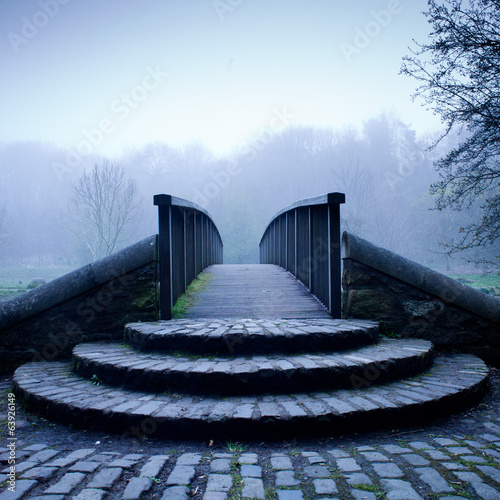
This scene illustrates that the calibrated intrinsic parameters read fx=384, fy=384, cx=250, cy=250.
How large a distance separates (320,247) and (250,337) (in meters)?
1.91

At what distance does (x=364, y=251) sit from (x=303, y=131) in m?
37.9

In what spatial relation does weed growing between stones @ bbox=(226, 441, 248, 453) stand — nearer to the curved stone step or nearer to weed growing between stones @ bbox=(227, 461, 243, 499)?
the curved stone step

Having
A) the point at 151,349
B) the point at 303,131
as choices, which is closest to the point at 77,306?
the point at 151,349

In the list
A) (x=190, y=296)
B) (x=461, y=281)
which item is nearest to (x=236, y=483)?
(x=190, y=296)

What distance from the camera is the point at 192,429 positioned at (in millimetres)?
2363

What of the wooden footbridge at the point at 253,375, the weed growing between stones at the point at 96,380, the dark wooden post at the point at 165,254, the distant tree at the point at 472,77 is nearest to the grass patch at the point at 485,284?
the distant tree at the point at 472,77

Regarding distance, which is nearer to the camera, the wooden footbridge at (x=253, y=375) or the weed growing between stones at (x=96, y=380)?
the wooden footbridge at (x=253, y=375)

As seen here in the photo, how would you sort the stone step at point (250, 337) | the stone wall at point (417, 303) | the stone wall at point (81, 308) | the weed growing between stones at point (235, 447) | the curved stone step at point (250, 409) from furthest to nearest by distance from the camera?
the stone wall at point (417, 303), the stone wall at point (81, 308), the stone step at point (250, 337), the curved stone step at point (250, 409), the weed growing between stones at point (235, 447)

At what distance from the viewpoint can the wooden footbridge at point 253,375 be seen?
242cm

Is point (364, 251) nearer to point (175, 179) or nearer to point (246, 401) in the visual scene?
point (246, 401)

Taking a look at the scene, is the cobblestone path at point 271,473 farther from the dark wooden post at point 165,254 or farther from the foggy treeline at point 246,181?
the foggy treeline at point 246,181

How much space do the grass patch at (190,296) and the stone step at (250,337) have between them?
0.71 metres

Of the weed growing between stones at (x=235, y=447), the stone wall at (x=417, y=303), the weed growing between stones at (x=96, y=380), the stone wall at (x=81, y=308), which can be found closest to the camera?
the weed growing between stones at (x=235, y=447)

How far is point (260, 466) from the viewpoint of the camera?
206 centimetres
